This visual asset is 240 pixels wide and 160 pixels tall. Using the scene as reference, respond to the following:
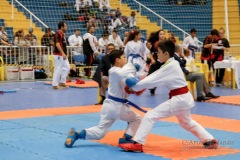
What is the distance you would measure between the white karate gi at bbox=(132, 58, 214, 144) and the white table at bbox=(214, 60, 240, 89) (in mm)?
9383

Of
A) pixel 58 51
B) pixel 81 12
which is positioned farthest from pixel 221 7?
pixel 58 51

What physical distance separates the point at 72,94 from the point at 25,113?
3904mm

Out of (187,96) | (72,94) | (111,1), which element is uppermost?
(111,1)

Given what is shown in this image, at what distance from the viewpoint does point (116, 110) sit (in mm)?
7102

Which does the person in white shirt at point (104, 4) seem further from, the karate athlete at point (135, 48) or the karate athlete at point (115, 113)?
the karate athlete at point (115, 113)

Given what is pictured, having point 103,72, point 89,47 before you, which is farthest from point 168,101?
point 89,47

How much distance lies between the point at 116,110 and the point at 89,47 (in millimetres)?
12878

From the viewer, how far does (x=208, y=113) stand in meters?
10.7

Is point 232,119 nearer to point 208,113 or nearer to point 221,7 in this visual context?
point 208,113

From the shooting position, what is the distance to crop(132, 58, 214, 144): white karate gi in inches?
267

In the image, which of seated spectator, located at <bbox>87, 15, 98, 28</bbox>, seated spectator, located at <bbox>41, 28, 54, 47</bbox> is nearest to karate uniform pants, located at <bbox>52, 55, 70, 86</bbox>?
seated spectator, located at <bbox>41, 28, 54, 47</bbox>

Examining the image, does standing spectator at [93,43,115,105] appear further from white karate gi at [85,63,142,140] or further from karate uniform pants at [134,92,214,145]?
karate uniform pants at [134,92,214,145]

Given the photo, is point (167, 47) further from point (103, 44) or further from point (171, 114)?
point (103, 44)

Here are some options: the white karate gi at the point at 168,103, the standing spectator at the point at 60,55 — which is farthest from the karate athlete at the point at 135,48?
the white karate gi at the point at 168,103
